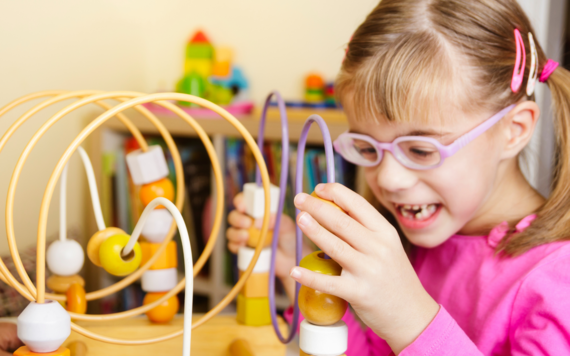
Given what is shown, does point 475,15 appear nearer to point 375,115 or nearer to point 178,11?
point 375,115

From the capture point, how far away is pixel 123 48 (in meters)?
1.63

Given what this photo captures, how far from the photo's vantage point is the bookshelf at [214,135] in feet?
4.48

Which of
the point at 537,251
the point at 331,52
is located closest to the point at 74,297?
the point at 537,251

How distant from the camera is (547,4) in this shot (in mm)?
1485

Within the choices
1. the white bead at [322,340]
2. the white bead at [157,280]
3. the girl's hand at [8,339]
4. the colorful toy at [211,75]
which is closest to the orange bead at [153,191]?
the white bead at [157,280]

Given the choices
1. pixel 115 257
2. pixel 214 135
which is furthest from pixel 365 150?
pixel 214 135

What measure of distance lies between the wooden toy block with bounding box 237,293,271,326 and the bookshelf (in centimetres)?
65

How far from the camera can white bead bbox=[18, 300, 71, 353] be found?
418 mm

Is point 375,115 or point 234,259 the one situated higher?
point 375,115

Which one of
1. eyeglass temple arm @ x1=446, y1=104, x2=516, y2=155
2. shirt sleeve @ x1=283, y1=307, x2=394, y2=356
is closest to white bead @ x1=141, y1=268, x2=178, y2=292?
shirt sleeve @ x1=283, y1=307, x2=394, y2=356

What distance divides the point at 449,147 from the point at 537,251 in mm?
203

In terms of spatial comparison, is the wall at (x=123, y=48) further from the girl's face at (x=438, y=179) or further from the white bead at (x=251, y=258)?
the girl's face at (x=438, y=179)

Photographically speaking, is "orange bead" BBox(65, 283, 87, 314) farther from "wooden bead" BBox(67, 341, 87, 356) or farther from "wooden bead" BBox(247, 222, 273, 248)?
"wooden bead" BBox(247, 222, 273, 248)

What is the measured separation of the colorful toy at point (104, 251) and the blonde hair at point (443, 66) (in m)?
0.24
